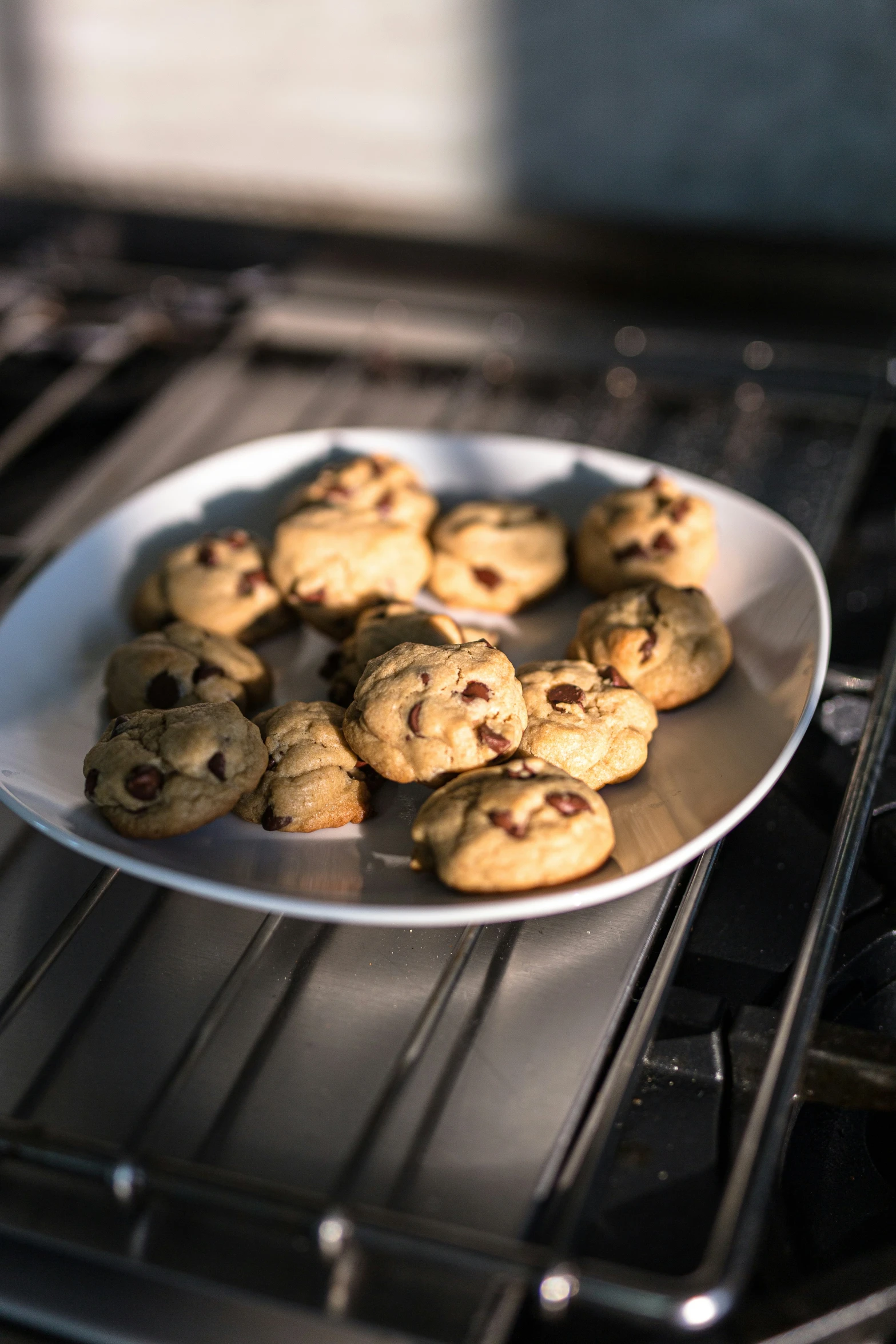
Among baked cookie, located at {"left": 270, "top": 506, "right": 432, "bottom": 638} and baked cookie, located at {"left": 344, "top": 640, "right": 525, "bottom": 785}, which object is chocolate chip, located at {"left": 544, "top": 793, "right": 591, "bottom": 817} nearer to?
baked cookie, located at {"left": 344, "top": 640, "right": 525, "bottom": 785}

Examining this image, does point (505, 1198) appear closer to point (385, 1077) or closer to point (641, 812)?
point (385, 1077)

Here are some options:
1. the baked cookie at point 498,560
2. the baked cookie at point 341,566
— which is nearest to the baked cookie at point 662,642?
the baked cookie at point 498,560

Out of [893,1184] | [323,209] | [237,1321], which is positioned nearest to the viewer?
[237,1321]

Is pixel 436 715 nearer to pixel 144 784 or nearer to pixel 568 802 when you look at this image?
pixel 568 802

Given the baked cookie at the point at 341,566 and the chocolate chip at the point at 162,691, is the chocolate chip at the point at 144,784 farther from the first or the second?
the baked cookie at the point at 341,566

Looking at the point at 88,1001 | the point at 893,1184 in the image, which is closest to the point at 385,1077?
the point at 88,1001
